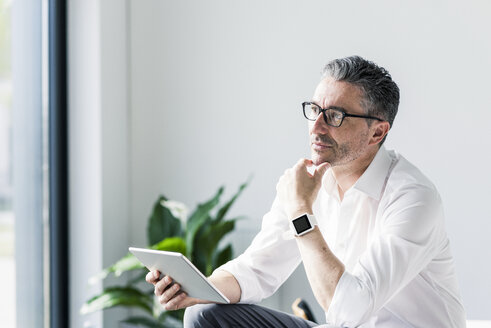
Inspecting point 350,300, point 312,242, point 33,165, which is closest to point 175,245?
point 33,165

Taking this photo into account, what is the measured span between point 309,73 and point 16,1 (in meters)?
1.44

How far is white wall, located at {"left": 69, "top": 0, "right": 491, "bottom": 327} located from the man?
3.35 feet

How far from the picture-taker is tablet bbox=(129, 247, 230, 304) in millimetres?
1688

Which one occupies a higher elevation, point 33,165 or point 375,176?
point 375,176

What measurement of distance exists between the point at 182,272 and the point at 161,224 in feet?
4.88

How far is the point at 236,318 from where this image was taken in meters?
1.91

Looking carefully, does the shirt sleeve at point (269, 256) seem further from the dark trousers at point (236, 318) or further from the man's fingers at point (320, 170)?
the man's fingers at point (320, 170)

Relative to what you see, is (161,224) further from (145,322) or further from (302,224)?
(302,224)

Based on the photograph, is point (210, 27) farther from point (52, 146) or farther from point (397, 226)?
point (397, 226)

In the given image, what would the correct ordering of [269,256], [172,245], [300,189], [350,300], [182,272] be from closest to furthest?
[350,300] → [182,272] → [300,189] → [269,256] → [172,245]

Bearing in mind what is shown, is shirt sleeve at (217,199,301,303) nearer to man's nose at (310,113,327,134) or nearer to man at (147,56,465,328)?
man at (147,56,465,328)

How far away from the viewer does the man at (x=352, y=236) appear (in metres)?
1.67

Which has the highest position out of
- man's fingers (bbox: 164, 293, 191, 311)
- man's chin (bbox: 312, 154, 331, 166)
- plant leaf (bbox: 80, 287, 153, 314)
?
man's chin (bbox: 312, 154, 331, 166)

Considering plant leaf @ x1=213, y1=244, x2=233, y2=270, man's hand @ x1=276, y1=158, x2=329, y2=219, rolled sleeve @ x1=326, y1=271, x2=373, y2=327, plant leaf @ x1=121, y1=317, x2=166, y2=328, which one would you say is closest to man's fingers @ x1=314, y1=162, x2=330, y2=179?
man's hand @ x1=276, y1=158, x2=329, y2=219
